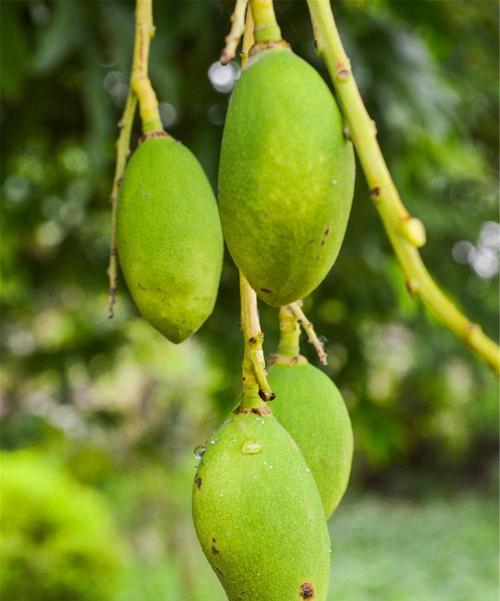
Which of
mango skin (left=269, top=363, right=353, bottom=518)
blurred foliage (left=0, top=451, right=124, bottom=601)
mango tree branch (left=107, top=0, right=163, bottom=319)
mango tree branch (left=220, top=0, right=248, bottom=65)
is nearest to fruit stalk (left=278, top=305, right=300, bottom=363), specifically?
mango skin (left=269, top=363, right=353, bottom=518)

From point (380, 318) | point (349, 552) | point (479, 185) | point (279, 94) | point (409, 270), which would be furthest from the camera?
point (349, 552)

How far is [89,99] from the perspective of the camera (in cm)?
166

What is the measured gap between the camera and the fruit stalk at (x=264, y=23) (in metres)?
0.59

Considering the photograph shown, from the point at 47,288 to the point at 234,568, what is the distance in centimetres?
199

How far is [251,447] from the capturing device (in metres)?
0.60

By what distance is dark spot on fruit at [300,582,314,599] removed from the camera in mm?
582

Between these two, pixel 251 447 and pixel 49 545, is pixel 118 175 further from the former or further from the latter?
pixel 49 545

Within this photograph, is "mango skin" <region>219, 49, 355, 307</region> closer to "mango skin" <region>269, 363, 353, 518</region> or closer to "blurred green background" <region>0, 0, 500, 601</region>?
"mango skin" <region>269, 363, 353, 518</region>

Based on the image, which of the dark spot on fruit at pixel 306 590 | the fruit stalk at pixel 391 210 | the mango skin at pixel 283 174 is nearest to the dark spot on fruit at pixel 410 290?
the fruit stalk at pixel 391 210

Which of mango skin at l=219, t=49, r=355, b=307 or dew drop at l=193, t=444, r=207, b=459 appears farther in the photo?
dew drop at l=193, t=444, r=207, b=459

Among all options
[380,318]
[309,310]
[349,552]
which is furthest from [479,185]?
[349,552]

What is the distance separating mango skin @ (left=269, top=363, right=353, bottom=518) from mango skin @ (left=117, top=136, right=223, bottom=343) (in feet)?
0.29

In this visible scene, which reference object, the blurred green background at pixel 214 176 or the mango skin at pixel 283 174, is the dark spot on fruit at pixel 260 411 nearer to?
the mango skin at pixel 283 174

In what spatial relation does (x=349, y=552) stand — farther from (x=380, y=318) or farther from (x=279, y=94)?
(x=279, y=94)
